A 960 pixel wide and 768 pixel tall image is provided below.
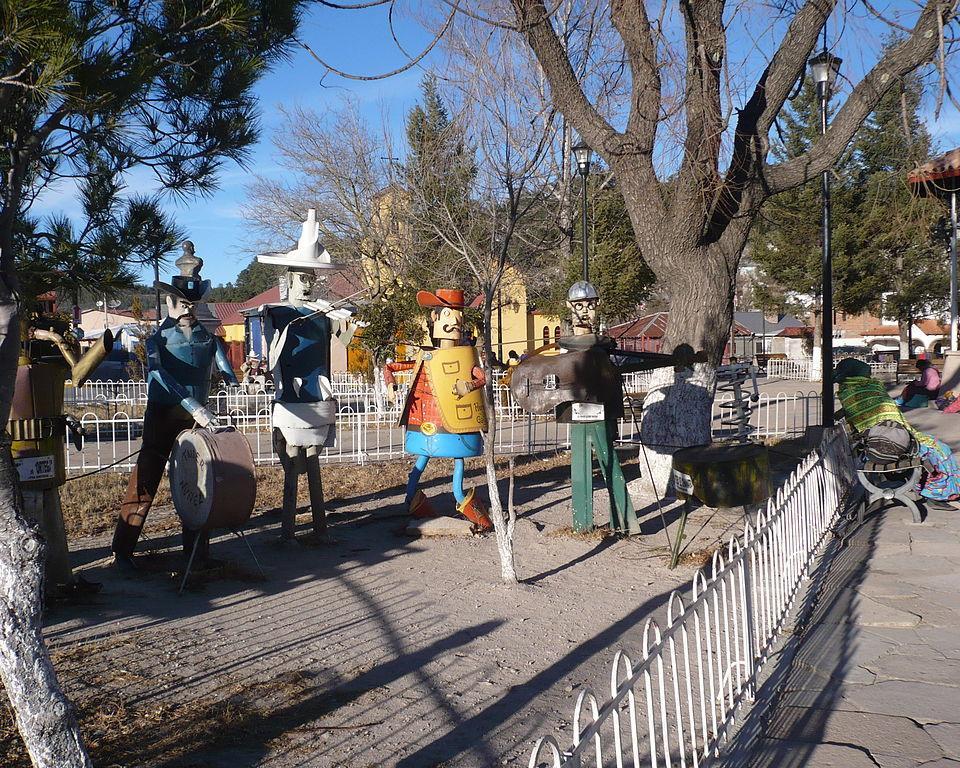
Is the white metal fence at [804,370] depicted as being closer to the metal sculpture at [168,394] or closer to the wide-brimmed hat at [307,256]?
the wide-brimmed hat at [307,256]

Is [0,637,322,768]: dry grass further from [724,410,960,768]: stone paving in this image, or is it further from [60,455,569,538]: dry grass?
[60,455,569,538]: dry grass

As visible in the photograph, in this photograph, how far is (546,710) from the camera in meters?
3.91

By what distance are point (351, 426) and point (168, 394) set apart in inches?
334

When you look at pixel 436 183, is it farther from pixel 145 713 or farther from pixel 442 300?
pixel 145 713

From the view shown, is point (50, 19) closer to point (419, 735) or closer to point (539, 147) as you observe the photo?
point (419, 735)

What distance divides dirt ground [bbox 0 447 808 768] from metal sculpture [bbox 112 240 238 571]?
300 mm

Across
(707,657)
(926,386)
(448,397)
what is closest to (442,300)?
(448,397)

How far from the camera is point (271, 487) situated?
9953 millimetres

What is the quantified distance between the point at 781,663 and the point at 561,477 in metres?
6.29

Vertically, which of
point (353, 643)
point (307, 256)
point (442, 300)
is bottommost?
point (353, 643)

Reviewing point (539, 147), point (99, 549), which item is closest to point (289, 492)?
point (99, 549)

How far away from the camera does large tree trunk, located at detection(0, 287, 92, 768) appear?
8.99 ft

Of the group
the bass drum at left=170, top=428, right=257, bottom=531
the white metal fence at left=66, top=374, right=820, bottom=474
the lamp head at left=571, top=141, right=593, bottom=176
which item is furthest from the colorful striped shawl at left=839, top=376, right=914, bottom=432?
the lamp head at left=571, top=141, right=593, bottom=176

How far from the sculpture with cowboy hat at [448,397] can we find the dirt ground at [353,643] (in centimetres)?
79
